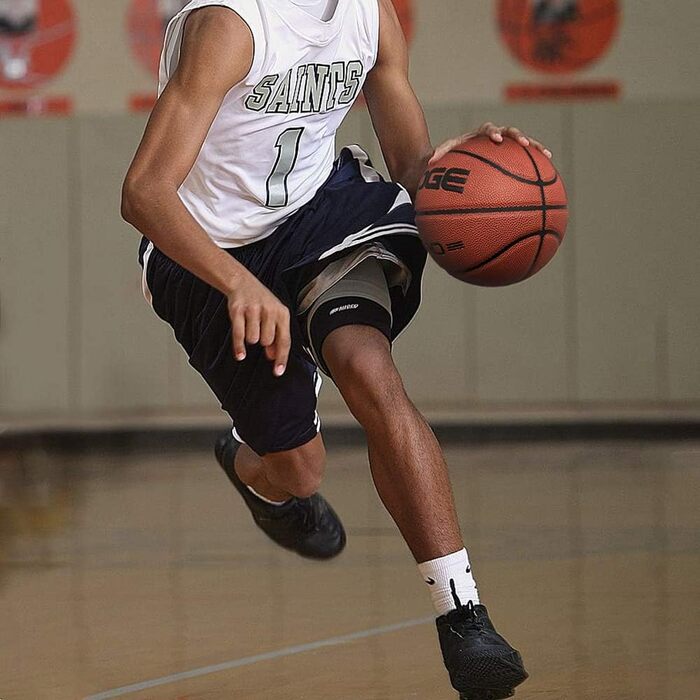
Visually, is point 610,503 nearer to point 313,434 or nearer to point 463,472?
point 463,472

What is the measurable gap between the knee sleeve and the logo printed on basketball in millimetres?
224

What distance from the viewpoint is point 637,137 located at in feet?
→ 28.1

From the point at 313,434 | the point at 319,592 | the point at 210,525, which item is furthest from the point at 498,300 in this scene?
the point at 313,434

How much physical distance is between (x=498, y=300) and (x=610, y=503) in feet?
10.2

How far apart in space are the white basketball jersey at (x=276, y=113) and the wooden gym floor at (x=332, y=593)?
99cm

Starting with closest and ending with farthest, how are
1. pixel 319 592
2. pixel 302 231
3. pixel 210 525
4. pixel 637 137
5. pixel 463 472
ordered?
pixel 302 231 < pixel 319 592 < pixel 210 525 < pixel 463 472 < pixel 637 137

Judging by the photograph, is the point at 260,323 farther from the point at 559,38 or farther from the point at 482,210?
the point at 559,38

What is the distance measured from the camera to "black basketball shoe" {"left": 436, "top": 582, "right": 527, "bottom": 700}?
221cm

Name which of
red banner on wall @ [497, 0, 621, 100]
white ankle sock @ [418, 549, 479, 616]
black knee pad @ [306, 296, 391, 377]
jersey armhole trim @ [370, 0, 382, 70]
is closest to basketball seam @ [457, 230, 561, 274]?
black knee pad @ [306, 296, 391, 377]

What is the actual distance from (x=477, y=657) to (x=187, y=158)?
40.0 inches

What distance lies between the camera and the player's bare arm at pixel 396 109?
2.88 m

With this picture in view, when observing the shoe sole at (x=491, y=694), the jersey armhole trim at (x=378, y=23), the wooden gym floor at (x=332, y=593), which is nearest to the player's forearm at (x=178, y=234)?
the jersey armhole trim at (x=378, y=23)

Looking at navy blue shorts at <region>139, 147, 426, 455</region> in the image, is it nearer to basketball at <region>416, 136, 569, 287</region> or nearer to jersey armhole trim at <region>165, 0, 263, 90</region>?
basketball at <region>416, 136, 569, 287</region>

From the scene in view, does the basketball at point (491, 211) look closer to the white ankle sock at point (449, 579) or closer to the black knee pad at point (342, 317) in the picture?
the black knee pad at point (342, 317)
